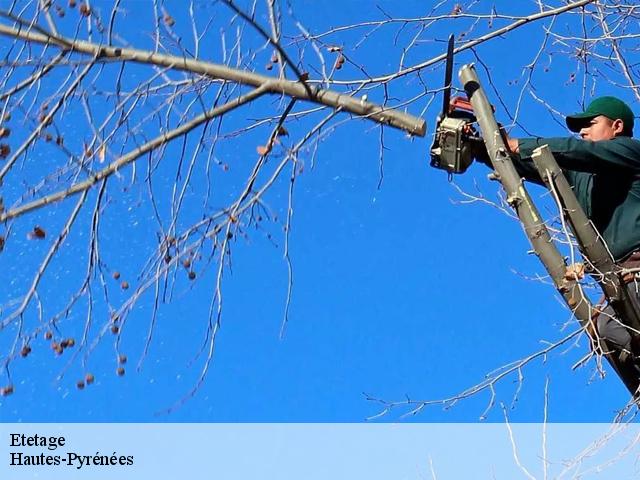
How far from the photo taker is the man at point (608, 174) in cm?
350

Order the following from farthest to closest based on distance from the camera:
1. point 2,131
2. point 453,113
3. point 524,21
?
point 524,21
point 453,113
point 2,131

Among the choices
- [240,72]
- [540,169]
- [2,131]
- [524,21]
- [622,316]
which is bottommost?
[622,316]

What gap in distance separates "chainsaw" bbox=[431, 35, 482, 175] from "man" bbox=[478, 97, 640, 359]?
0.12 metres

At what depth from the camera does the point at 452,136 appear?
3.62 metres

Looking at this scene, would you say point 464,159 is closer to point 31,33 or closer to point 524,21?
point 524,21

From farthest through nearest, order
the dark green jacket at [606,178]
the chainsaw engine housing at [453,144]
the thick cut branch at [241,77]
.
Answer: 1. the chainsaw engine housing at [453,144]
2. the dark green jacket at [606,178]
3. the thick cut branch at [241,77]

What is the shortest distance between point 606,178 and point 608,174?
4cm

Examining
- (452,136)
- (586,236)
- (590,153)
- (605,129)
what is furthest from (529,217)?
(605,129)

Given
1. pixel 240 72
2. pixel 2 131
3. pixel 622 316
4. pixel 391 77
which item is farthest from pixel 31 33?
pixel 622 316

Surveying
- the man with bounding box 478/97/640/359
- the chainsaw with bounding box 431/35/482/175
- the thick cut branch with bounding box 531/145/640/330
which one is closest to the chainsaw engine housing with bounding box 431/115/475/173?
the chainsaw with bounding box 431/35/482/175

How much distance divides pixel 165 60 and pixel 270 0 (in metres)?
0.47

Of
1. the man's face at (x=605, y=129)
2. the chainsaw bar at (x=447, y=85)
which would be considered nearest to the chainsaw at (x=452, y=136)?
the chainsaw bar at (x=447, y=85)

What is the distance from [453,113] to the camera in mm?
3713

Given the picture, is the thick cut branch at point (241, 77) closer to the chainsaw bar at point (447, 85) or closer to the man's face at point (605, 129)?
the chainsaw bar at point (447, 85)
